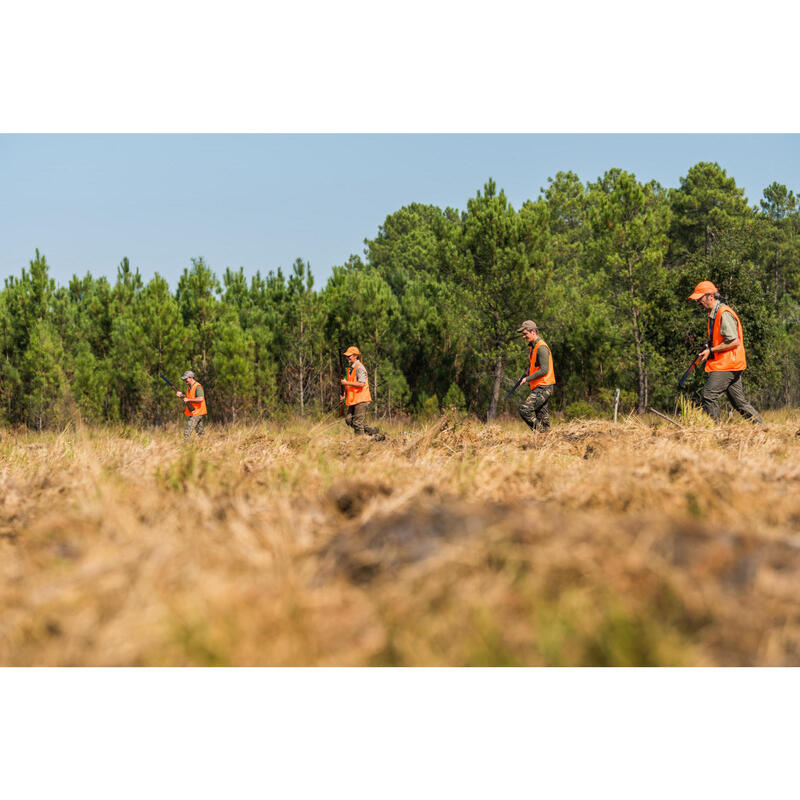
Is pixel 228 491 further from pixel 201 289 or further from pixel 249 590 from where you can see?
pixel 201 289

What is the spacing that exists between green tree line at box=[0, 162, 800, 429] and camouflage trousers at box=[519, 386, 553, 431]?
9716 millimetres

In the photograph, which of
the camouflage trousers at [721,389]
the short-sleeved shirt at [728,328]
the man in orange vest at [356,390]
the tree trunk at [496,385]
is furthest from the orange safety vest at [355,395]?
the tree trunk at [496,385]

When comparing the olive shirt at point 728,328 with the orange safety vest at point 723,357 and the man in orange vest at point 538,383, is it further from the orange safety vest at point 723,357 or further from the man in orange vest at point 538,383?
the man in orange vest at point 538,383

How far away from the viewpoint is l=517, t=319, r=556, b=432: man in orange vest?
8.38 m

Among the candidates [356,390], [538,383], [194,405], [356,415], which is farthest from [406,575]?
[194,405]

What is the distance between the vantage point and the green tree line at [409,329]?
17969mm

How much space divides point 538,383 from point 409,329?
1297 centimetres

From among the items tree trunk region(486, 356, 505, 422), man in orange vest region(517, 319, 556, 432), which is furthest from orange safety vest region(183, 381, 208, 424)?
tree trunk region(486, 356, 505, 422)

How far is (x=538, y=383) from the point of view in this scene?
342 inches

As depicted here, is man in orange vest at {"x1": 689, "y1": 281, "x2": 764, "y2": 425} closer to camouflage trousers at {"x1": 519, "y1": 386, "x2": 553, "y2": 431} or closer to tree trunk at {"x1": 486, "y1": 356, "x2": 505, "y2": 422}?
camouflage trousers at {"x1": 519, "y1": 386, "x2": 553, "y2": 431}

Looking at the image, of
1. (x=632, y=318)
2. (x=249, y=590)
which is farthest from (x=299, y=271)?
(x=249, y=590)

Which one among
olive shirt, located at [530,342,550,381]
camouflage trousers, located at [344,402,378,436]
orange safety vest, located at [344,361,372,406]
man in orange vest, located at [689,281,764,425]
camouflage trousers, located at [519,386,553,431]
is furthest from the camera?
orange safety vest, located at [344,361,372,406]

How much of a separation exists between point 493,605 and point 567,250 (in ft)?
112

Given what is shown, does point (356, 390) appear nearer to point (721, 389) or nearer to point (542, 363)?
point (542, 363)
